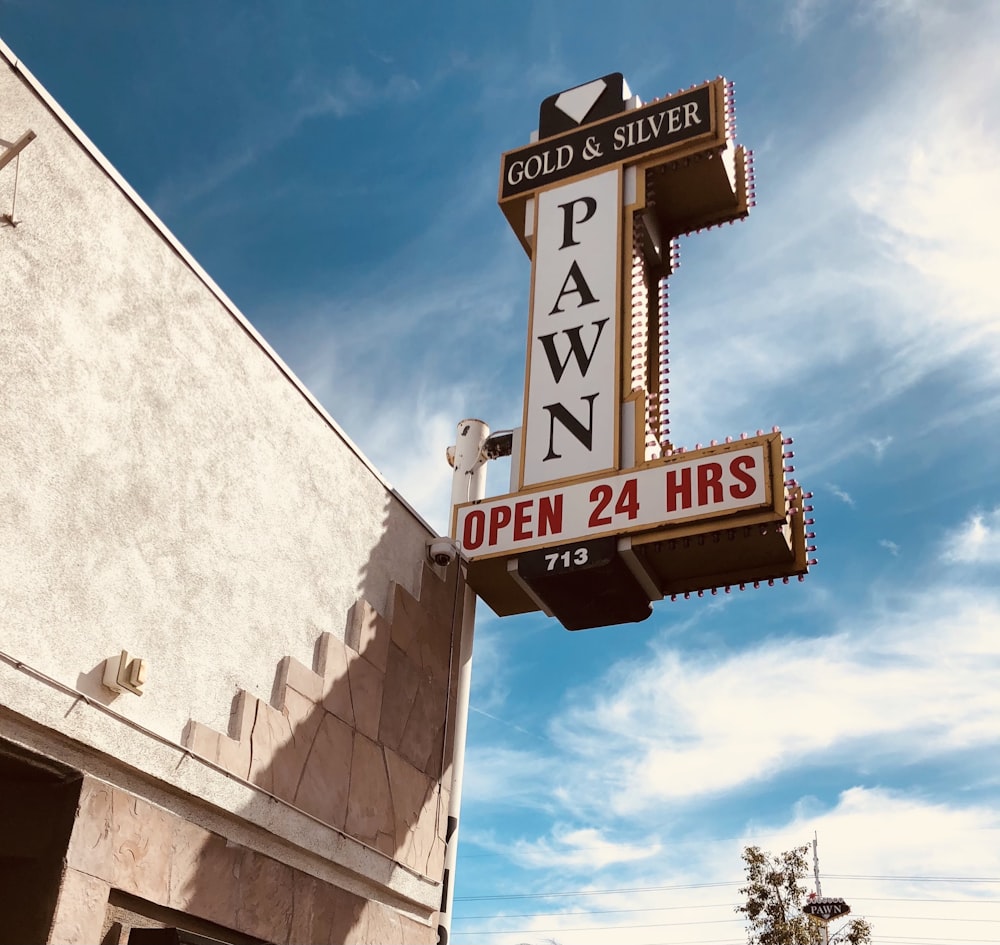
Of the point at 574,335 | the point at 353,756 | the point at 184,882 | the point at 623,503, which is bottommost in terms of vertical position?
the point at 184,882

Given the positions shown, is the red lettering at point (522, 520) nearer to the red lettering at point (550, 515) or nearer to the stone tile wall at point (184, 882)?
the red lettering at point (550, 515)

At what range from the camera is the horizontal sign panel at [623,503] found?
10859 millimetres

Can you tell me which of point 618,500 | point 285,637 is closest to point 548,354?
point 618,500

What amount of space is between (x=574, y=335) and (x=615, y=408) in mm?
1346

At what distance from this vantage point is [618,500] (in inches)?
453

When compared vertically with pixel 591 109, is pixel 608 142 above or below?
below

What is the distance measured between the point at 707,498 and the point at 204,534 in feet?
16.1

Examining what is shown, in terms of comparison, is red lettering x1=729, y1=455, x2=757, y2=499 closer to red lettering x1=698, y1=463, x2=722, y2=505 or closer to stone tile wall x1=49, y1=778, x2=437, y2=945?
red lettering x1=698, y1=463, x2=722, y2=505

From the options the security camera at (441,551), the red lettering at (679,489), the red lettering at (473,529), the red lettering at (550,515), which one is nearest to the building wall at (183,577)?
the security camera at (441,551)

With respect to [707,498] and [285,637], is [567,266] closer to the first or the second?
[707,498]

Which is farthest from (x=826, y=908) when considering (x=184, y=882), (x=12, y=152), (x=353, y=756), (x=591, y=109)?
(x=12, y=152)

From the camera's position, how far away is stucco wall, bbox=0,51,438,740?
23.0 feet

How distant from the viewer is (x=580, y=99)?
51.3 feet

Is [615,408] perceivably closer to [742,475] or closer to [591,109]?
[742,475]
